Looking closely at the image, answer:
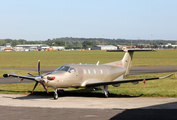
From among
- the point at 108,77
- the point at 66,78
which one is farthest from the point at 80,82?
the point at 108,77

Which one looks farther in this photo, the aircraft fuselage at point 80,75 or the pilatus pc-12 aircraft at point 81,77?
the aircraft fuselage at point 80,75

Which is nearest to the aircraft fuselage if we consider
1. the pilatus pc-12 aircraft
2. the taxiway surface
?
the pilatus pc-12 aircraft

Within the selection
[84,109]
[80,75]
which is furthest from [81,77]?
[84,109]

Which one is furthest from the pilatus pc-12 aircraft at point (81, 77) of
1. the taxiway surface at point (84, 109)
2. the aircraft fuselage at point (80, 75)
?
the taxiway surface at point (84, 109)

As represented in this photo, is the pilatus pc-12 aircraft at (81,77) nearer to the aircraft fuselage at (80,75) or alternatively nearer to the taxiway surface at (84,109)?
the aircraft fuselage at (80,75)

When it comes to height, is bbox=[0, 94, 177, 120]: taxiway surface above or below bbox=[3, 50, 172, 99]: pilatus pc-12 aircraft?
below

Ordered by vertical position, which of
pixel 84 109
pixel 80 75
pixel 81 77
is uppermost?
pixel 80 75

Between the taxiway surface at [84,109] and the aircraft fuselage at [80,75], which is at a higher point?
the aircraft fuselage at [80,75]

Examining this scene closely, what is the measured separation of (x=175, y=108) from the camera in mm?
17609

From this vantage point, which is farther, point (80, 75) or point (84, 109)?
point (80, 75)

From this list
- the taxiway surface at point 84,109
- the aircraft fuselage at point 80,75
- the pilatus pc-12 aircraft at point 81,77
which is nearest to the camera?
the taxiway surface at point 84,109

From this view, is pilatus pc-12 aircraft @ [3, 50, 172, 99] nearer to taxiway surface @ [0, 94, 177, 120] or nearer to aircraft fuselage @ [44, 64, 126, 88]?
aircraft fuselage @ [44, 64, 126, 88]

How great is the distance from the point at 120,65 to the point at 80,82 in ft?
19.4

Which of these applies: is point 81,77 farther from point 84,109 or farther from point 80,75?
point 84,109
